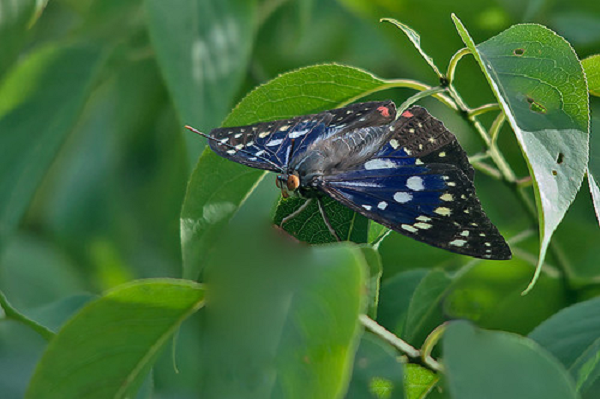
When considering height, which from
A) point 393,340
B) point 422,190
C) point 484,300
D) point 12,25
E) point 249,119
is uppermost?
point 12,25

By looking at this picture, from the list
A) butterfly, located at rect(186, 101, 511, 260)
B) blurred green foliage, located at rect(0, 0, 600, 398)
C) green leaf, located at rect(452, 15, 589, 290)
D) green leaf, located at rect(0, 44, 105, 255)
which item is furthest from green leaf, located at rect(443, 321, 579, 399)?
green leaf, located at rect(0, 44, 105, 255)

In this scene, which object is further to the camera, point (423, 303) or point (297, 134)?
point (297, 134)

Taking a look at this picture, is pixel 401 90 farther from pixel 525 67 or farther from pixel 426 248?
pixel 525 67

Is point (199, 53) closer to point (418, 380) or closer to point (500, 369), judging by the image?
point (418, 380)

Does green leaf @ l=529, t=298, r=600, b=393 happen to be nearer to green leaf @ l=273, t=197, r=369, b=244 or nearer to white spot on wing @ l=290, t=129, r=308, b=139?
green leaf @ l=273, t=197, r=369, b=244

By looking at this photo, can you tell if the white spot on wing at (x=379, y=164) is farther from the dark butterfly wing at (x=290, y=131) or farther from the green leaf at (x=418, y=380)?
the green leaf at (x=418, y=380)

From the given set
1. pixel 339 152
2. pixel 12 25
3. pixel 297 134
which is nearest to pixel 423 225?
pixel 339 152
